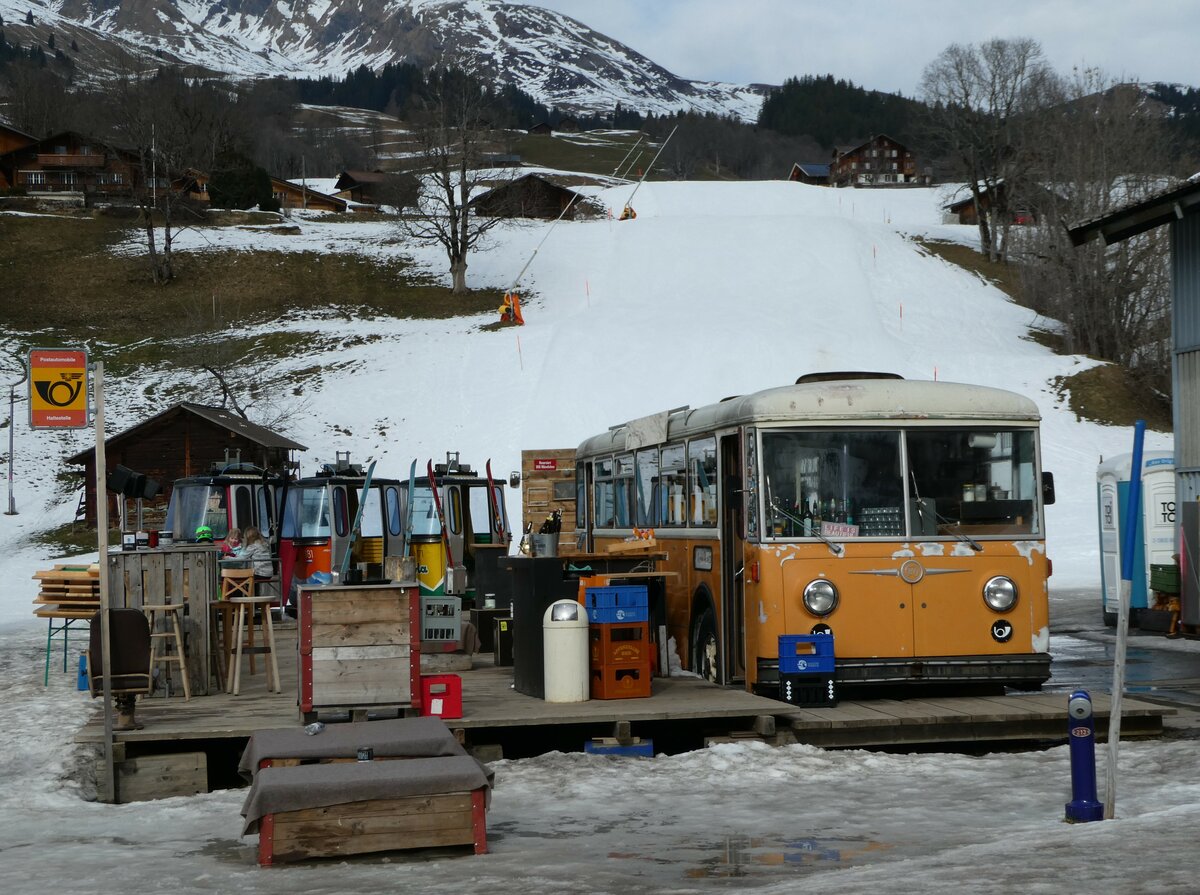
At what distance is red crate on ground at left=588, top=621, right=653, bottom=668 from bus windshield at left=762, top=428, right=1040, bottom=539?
1.43m

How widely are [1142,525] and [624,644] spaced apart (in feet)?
38.4

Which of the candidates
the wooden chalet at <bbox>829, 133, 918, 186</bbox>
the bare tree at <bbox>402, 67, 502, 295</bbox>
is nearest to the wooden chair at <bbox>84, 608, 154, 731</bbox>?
the bare tree at <bbox>402, 67, 502, 295</bbox>

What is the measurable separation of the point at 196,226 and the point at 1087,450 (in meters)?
49.8

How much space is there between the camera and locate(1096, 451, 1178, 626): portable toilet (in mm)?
20891

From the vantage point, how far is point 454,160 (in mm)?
70062

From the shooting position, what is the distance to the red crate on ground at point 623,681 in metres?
12.4

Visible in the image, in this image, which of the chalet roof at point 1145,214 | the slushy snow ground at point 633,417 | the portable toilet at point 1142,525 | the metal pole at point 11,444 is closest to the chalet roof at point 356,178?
the slushy snow ground at point 633,417

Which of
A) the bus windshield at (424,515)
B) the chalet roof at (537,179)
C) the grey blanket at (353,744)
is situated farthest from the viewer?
the chalet roof at (537,179)

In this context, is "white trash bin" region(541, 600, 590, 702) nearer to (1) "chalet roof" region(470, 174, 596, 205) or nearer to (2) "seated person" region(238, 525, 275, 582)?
(2) "seated person" region(238, 525, 275, 582)

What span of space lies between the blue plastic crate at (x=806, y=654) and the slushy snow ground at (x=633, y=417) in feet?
4.14

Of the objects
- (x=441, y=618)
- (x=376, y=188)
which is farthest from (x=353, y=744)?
(x=376, y=188)

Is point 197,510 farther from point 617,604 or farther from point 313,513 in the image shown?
point 617,604

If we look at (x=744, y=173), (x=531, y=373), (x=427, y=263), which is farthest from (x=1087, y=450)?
(x=744, y=173)

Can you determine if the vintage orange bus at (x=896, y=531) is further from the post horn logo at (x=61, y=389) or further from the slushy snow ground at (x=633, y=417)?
the post horn logo at (x=61, y=389)
